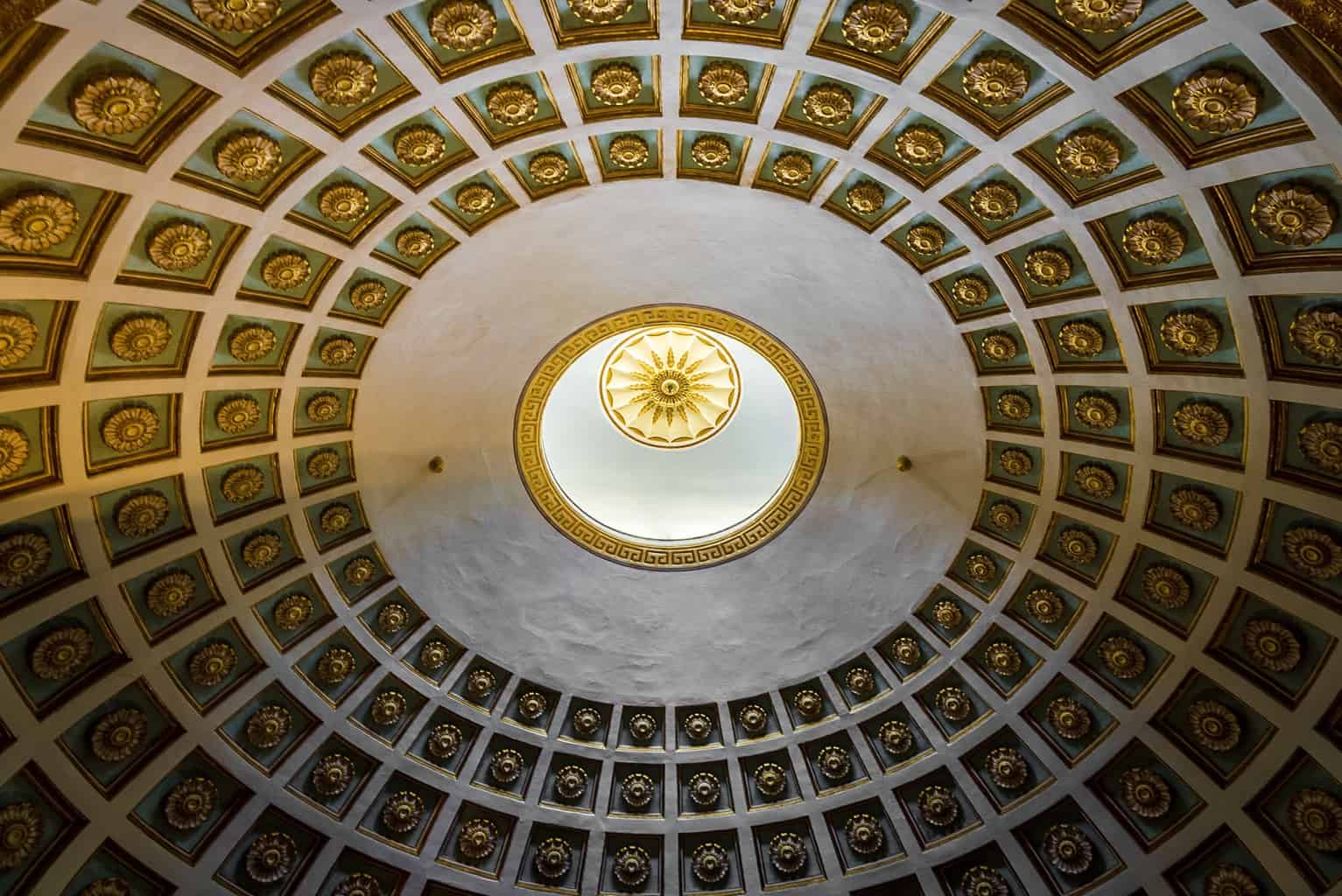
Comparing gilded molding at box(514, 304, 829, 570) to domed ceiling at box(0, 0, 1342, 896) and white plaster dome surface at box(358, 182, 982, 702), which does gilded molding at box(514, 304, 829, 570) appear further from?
white plaster dome surface at box(358, 182, 982, 702)

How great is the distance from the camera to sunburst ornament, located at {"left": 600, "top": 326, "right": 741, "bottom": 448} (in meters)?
25.6

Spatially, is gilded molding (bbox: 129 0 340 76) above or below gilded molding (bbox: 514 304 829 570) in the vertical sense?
above

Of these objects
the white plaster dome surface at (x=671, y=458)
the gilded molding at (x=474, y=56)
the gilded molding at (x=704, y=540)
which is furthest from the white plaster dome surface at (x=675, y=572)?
the gilded molding at (x=474, y=56)

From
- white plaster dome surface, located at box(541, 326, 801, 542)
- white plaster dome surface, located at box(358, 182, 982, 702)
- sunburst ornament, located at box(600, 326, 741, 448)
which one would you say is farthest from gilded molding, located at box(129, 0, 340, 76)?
sunburst ornament, located at box(600, 326, 741, 448)

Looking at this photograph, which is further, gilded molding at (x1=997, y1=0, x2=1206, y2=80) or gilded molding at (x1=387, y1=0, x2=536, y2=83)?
gilded molding at (x1=387, y1=0, x2=536, y2=83)

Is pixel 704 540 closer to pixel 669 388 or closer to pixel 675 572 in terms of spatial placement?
pixel 675 572

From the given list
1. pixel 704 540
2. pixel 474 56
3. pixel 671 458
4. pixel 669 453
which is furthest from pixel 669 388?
pixel 474 56

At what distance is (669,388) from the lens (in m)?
25.9

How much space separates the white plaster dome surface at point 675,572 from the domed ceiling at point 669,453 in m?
0.11

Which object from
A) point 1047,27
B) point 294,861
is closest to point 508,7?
point 1047,27

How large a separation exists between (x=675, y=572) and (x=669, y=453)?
4.18m

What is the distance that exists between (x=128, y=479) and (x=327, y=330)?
14.1 ft

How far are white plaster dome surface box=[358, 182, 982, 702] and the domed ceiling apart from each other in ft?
0.36

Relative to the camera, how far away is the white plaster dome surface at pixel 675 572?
18.4 metres
